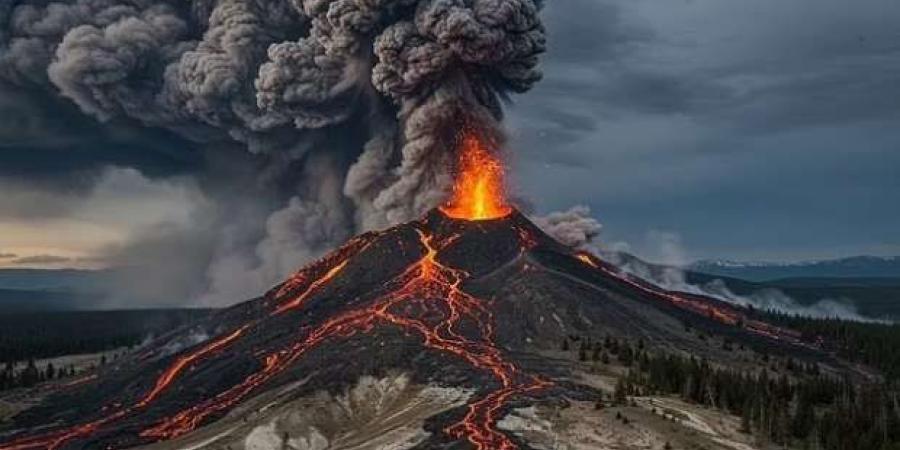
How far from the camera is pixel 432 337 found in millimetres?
149875

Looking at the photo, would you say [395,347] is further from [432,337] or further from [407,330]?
[407,330]

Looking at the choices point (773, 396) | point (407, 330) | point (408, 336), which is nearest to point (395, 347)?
point (408, 336)

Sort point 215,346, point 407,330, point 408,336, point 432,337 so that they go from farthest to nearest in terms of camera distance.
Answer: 1. point 215,346
2. point 407,330
3. point 432,337
4. point 408,336

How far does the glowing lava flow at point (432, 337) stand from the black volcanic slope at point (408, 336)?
31 centimetres

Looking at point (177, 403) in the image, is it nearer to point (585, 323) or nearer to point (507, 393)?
point (507, 393)

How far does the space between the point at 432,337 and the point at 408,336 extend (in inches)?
140

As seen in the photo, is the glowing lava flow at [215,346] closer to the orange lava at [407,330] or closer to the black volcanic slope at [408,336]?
the orange lava at [407,330]

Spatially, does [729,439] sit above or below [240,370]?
below

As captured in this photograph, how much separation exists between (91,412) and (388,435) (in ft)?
179

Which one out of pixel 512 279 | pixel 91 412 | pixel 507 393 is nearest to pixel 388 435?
pixel 507 393

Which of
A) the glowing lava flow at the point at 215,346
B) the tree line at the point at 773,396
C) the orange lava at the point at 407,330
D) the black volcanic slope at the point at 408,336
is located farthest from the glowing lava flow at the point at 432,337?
the tree line at the point at 773,396

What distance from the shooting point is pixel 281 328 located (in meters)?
164

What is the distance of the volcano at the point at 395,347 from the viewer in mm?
122438

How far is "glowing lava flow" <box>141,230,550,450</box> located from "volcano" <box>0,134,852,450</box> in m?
0.32
